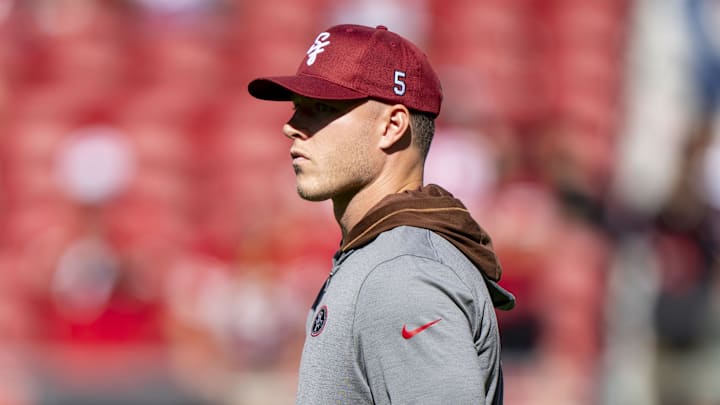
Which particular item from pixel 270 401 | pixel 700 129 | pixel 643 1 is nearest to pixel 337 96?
pixel 270 401

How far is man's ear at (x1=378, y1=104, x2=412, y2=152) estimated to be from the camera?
2.25m

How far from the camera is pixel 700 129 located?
298 inches

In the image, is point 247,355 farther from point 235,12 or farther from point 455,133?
point 235,12

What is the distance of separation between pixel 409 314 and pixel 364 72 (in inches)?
21.0

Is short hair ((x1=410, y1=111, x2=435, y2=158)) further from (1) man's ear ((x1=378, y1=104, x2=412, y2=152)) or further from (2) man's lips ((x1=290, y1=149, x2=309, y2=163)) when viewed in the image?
(2) man's lips ((x1=290, y1=149, x2=309, y2=163))

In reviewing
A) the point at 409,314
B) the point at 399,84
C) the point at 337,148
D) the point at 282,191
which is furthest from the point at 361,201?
the point at 282,191

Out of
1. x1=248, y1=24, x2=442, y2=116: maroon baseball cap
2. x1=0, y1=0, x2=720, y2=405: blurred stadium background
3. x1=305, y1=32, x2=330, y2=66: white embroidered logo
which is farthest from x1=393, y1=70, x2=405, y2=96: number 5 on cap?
x1=0, y1=0, x2=720, y2=405: blurred stadium background

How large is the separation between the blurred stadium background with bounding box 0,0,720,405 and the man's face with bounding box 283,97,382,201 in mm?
4939

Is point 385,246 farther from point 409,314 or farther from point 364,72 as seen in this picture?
point 364,72

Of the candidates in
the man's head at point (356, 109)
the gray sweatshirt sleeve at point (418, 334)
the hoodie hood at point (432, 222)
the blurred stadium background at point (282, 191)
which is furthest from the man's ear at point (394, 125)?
the blurred stadium background at point (282, 191)

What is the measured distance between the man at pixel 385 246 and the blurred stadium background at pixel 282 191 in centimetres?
496

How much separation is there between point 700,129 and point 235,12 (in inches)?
163

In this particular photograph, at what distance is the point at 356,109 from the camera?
2.25m

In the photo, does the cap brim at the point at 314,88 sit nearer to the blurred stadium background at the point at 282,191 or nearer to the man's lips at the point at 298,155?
the man's lips at the point at 298,155
